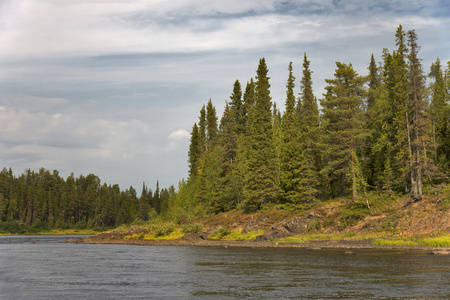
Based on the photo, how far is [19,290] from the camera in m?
23.8

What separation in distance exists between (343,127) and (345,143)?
2774 mm

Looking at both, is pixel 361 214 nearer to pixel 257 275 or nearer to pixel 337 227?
pixel 337 227

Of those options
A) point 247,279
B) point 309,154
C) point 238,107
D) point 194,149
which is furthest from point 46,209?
point 247,279

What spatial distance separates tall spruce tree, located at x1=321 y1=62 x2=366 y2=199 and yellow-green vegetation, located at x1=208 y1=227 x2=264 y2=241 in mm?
14368

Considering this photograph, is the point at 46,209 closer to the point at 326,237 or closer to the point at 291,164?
the point at 291,164

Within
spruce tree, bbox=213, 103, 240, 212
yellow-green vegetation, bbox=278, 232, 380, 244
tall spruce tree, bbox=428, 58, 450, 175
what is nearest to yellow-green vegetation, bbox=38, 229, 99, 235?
spruce tree, bbox=213, 103, 240, 212

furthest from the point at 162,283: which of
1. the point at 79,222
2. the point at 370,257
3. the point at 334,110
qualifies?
the point at 79,222

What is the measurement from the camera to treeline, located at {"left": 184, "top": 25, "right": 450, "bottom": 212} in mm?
54125

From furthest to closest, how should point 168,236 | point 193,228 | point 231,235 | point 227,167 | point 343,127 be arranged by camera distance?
1. point 227,167
2. point 168,236
3. point 193,228
4. point 231,235
5. point 343,127

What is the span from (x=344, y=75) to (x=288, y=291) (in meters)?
47.6

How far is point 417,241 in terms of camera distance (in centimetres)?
4509

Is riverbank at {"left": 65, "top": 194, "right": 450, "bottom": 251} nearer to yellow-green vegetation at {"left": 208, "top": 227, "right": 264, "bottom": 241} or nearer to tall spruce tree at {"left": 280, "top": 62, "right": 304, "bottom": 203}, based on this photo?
yellow-green vegetation at {"left": 208, "top": 227, "right": 264, "bottom": 241}

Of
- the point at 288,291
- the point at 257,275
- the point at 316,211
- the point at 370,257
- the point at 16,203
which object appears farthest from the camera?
the point at 16,203

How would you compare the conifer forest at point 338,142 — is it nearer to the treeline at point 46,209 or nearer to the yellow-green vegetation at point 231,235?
the yellow-green vegetation at point 231,235
